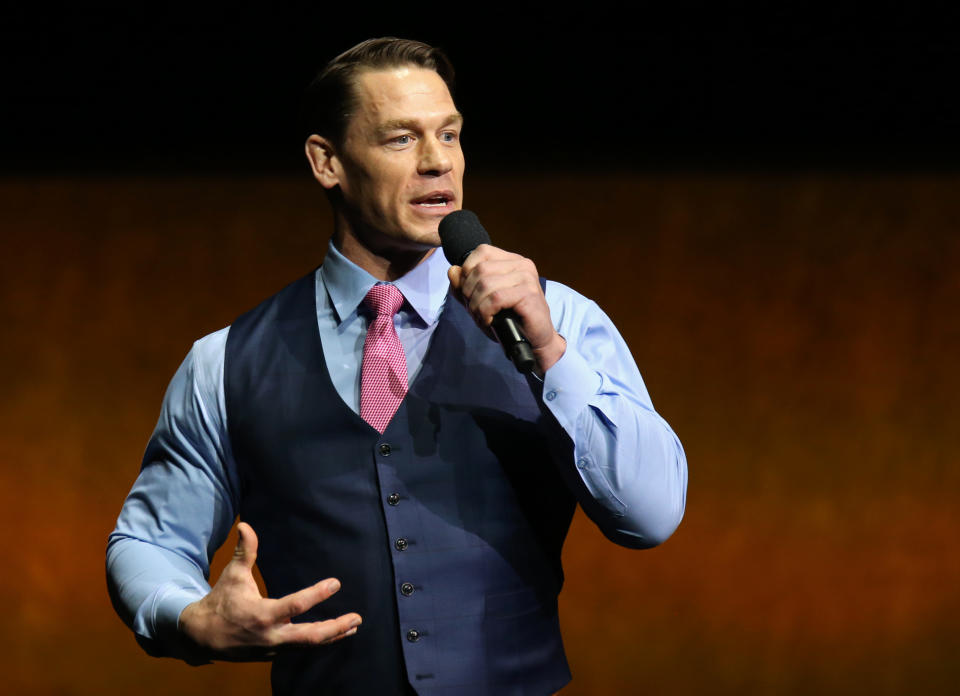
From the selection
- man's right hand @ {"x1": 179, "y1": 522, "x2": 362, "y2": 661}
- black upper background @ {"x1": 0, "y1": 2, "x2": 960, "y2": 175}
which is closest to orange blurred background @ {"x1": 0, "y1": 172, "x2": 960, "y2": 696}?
black upper background @ {"x1": 0, "y1": 2, "x2": 960, "y2": 175}

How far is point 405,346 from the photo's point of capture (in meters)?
1.43

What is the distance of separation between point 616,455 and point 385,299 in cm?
40

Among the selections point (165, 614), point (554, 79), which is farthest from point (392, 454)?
point (554, 79)

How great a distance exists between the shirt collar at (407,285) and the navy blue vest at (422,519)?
0.05 m

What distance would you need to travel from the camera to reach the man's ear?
150cm

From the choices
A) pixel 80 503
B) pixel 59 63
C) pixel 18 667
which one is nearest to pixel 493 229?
pixel 59 63

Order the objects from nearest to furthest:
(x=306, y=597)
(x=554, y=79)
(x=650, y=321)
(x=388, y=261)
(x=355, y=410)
Result: (x=306, y=597), (x=355, y=410), (x=388, y=261), (x=554, y=79), (x=650, y=321)

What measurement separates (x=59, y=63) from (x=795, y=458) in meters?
2.00

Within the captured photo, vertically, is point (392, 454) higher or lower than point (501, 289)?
lower

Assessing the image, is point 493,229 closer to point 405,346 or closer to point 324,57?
point 324,57

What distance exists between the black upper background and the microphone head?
1.28 metres

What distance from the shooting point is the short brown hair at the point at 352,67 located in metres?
1.47

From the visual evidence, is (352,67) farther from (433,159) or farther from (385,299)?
(385,299)

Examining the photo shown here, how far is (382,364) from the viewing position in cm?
139
